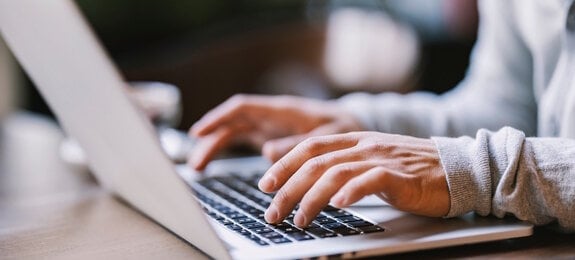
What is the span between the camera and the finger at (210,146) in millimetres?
1090

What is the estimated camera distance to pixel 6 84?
77.5 inches

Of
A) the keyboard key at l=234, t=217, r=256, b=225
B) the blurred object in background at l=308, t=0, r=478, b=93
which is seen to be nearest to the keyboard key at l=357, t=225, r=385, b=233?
the keyboard key at l=234, t=217, r=256, b=225

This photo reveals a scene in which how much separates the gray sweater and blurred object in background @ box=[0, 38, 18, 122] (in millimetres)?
926

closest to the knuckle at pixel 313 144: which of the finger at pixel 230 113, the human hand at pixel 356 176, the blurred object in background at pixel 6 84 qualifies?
the human hand at pixel 356 176

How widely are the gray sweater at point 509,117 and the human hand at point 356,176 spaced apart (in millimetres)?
18

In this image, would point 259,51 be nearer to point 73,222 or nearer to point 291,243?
point 73,222

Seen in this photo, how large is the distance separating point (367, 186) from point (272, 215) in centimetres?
9

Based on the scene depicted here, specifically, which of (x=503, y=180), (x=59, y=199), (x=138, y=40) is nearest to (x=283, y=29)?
(x=138, y=40)

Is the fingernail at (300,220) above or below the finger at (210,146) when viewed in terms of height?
above

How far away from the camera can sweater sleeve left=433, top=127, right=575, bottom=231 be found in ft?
2.38

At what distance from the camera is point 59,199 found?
3.28 ft

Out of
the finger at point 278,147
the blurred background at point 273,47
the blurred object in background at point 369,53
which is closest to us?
the finger at point 278,147

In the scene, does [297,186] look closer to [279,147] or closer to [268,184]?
[268,184]

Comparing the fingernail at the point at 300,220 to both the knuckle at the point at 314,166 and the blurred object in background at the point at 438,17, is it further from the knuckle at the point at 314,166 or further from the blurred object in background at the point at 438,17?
the blurred object in background at the point at 438,17
